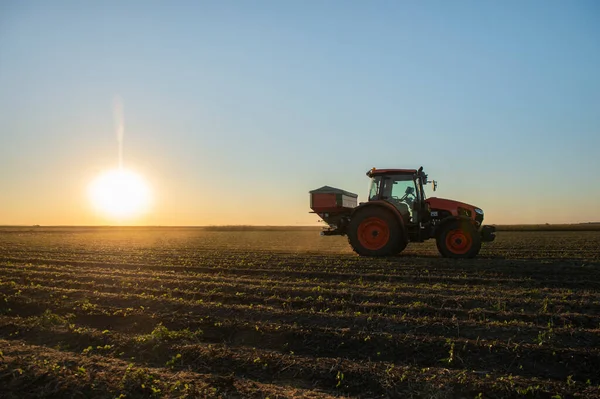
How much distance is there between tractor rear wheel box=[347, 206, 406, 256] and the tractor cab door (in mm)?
468

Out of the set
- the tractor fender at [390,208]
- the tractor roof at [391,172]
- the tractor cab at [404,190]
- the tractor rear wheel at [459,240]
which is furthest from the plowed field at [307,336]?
the tractor roof at [391,172]

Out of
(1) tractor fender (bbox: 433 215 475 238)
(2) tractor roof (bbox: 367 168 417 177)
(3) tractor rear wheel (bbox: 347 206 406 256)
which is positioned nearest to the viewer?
(1) tractor fender (bbox: 433 215 475 238)

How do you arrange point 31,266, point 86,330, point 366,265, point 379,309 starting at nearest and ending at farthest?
point 86,330 → point 379,309 → point 366,265 → point 31,266

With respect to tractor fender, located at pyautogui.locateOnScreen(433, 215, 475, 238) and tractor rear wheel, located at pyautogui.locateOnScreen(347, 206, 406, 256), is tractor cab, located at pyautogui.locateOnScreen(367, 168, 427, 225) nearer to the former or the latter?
tractor rear wheel, located at pyautogui.locateOnScreen(347, 206, 406, 256)

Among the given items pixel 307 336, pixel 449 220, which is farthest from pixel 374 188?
pixel 307 336

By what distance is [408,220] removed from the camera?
534 inches

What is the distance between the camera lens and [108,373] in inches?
190

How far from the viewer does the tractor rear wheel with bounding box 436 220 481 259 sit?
13.0m

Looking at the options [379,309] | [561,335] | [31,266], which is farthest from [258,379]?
[31,266]

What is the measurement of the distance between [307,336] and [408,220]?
841cm

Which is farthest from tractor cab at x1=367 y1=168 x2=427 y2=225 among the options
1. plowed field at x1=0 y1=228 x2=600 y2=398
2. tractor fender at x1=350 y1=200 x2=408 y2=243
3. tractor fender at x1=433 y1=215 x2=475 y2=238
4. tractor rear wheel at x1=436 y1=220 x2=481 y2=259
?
plowed field at x1=0 y1=228 x2=600 y2=398

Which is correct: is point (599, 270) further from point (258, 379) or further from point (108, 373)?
point (108, 373)

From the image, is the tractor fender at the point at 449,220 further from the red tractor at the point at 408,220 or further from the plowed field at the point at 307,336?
the plowed field at the point at 307,336

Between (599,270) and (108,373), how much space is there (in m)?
10.9
